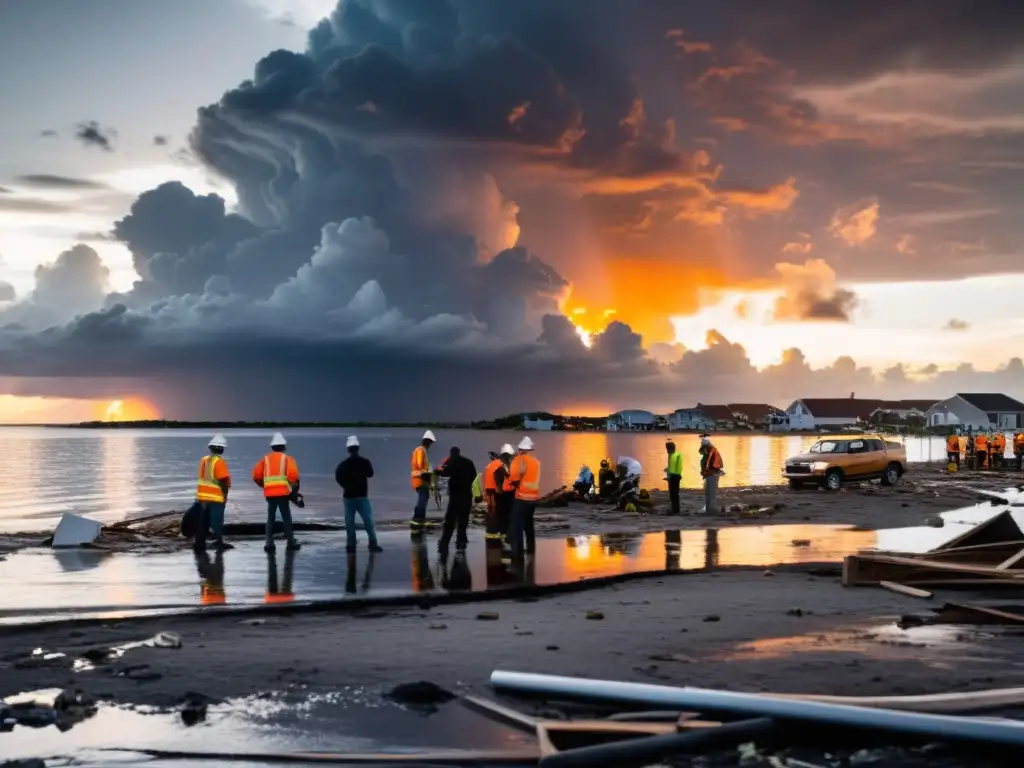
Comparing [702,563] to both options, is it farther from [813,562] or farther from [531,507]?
[531,507]

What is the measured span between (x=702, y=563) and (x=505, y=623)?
6.45 metres

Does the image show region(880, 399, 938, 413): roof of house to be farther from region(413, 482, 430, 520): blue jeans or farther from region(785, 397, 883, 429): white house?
region(413, 482, 430, 520): blue jeans

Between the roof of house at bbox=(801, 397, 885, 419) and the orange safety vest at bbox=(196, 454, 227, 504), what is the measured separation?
174 m

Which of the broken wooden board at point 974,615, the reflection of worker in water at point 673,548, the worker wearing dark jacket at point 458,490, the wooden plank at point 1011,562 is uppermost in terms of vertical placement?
the worker wearing dark jacket at point 458,490

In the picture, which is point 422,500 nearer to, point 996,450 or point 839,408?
point 996,450

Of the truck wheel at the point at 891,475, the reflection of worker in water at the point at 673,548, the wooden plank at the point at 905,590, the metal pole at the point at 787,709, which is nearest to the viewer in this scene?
the metal pole at the point at 787,709

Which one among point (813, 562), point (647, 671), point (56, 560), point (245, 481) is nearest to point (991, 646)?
point (647, 671)

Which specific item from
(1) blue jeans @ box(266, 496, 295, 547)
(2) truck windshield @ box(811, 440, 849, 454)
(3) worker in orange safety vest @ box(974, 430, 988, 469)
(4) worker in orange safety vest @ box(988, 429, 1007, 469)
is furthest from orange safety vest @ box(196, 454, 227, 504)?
(4) worker in orange safety vest @ box(988, 429, 1007, 469)

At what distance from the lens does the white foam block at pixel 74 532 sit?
62.5 ft

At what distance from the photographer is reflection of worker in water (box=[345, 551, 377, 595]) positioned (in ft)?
44.9

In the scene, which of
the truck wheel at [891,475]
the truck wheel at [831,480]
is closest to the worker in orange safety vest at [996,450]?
the truck wheel at [891,475]

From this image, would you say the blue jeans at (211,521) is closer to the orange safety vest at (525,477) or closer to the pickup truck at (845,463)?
the orange safety vest at (525,477)

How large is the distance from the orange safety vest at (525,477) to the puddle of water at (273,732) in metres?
8.84

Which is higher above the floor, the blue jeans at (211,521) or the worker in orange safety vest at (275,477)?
the worker in orange safety vest at (275,477)
